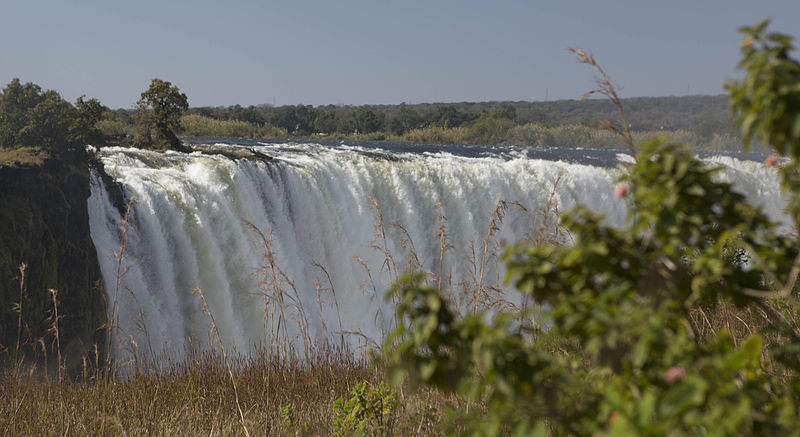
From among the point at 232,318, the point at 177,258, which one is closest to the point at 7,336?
the point at 177,258

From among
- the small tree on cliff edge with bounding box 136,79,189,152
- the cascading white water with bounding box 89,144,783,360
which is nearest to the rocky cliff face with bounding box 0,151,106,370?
the cascading white water with bounding box 89,144,783,360

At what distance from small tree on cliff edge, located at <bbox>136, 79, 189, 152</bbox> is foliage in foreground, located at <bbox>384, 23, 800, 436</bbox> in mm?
16041

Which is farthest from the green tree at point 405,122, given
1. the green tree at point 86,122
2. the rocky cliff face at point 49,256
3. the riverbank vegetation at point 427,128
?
the rocky cliff face at point 49,256

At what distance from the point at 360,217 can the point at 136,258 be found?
5405 mm

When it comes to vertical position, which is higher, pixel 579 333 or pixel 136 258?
pixel 579 333

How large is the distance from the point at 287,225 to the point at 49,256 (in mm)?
4680

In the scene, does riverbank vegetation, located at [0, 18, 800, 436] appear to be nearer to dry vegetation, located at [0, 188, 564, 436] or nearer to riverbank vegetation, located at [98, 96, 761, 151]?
dry vegetation, located at [0, 188, 564, 436]

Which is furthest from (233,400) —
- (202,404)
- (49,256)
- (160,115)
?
(160,115)

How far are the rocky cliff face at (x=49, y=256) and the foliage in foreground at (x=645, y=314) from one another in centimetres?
747

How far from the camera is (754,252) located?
1122 millimetres

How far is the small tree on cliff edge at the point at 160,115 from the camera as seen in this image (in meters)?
16.5

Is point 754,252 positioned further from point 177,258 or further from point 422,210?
point 422,210

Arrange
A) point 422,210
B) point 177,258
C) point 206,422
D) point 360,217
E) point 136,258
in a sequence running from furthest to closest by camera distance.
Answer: point 422,210, point 360,217, point 177,258, point 136,258, point 206,422

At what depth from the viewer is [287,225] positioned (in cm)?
1226
